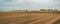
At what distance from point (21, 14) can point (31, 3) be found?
0.28 feet

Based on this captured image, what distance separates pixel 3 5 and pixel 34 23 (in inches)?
7.3

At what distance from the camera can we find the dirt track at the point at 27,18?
1.32 ft

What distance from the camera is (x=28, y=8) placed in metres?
0.50

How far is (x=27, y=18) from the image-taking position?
439 millimetres

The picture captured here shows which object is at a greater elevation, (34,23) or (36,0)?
(36,0)

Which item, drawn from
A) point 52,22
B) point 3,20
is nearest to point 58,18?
point 52,22

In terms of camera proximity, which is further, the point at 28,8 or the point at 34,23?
the point at 28,8

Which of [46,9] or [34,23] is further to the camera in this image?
[46,9]

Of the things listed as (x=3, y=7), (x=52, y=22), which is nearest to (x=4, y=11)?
(x=3, y=7)

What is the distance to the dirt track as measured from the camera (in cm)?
40

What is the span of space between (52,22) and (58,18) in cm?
5

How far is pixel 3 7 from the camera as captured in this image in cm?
46

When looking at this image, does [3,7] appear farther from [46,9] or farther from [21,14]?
[46,9]

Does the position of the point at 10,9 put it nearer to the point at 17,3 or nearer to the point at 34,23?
the point at 17,3
